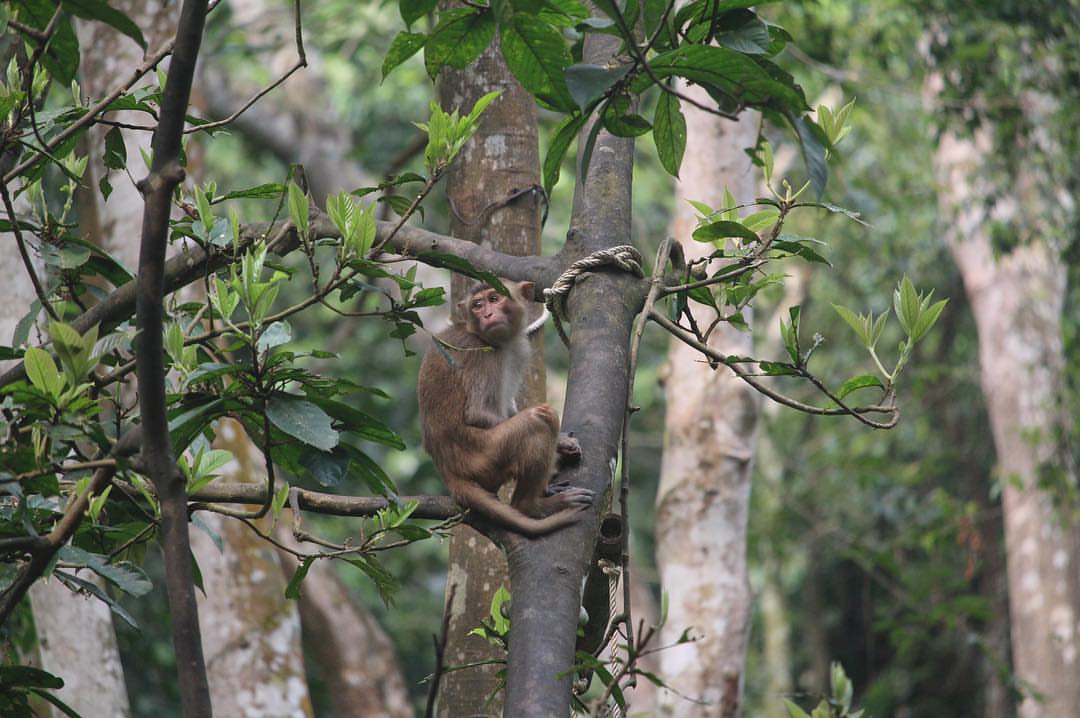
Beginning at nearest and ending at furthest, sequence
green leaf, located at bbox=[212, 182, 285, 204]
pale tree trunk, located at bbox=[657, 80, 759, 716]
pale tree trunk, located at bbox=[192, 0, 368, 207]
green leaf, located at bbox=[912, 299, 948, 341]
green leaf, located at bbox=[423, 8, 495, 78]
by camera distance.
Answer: green leaf, located at bbox=[423, 8, 495, 78], green leaf, located at bbox=[912, 299, 948, 341], green leaf, located at bbox=[212, 182, 285, 204], pale tree trunk, located at bbox=[657, 80, 759, 716], pale tree trunk, located at bbox=[192, 0, 368, 207]

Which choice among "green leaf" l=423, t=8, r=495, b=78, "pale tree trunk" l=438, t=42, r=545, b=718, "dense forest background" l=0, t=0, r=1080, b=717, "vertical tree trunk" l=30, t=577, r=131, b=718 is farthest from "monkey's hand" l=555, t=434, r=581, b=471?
"dense forest background" l=0, t=0, r=1080, b=717

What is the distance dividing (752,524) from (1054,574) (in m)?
3.24

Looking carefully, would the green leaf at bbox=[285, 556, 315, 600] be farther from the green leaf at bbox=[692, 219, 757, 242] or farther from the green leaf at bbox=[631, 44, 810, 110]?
the green leaf at bbox=[631, 44, 810, 110]

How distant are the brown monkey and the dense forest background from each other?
84.2 inches

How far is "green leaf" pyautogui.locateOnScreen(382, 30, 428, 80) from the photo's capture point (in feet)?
8.17

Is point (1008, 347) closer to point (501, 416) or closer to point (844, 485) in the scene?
point (844, 485)

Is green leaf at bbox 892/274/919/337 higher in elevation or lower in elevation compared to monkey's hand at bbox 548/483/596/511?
higher

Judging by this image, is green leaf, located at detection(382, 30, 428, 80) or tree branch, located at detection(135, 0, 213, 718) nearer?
tree branch, located at detection(135, 0, 213, 718)

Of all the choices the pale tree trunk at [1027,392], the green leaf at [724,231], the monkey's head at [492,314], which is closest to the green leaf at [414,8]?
the green leaf at [724,231]

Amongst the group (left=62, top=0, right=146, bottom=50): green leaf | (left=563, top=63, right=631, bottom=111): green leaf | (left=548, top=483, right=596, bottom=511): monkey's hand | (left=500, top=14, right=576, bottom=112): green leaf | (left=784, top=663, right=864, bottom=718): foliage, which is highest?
(left=500, top=14, right=576, bottom=112): green leaf

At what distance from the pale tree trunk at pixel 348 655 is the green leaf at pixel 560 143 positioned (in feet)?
15.1

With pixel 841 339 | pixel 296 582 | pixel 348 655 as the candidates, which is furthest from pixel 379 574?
pixel 841 339

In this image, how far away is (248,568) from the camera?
5309mm

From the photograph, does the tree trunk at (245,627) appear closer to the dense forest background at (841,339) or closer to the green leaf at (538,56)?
the dense forest background at (841,339)
